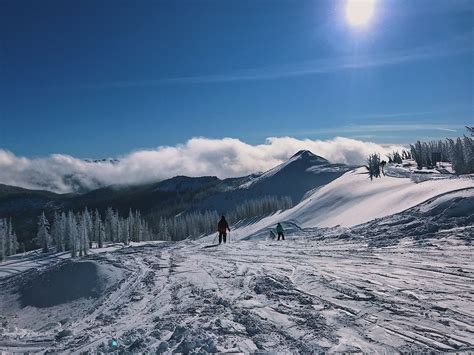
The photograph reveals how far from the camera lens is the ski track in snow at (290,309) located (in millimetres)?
7766

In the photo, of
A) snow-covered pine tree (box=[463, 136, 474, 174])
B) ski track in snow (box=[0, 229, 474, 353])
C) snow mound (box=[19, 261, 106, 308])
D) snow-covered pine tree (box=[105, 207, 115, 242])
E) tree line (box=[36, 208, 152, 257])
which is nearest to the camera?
ski track in snow (box=[0, 229, 474, 353])

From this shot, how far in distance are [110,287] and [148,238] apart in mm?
117308

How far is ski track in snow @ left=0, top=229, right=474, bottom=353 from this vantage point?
7766mm

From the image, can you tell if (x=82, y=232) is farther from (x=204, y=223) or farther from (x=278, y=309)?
(x=278, y=309)

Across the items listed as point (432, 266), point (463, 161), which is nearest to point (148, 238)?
point (463, 161)

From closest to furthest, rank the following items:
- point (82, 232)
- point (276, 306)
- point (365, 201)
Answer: point (276, 306) → point (365, 201) → point (82, 232)

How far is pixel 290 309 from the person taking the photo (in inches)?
387

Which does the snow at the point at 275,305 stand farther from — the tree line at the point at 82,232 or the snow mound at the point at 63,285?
the tree line at the point at 82,232

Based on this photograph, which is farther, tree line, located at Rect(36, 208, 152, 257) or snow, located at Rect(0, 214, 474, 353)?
tree line, located at Rect(36, 208, 152, 257)

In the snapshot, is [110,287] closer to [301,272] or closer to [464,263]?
[301,272]

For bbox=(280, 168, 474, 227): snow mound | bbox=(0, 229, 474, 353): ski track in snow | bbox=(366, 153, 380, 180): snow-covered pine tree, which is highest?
bbox=(366, 153, 380, 180): snow-covered pine tree

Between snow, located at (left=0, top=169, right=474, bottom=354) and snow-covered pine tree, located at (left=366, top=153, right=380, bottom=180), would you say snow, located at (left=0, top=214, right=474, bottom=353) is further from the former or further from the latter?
snow-covered pine tree, located at (left=366, top=153, right=380, bottom=180)

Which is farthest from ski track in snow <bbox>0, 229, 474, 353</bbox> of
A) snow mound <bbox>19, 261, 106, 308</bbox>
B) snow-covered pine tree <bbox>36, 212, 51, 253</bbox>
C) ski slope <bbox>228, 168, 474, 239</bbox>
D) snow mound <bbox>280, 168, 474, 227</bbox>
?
snow-covered pine tree <bbox>36, 212, 51, 253</bbox>

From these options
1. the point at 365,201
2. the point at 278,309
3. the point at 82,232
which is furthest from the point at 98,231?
the point at 278,309
